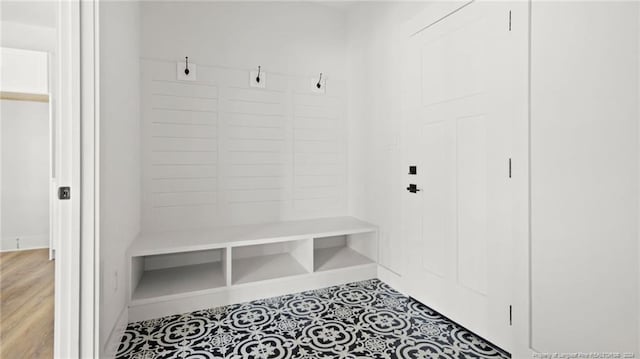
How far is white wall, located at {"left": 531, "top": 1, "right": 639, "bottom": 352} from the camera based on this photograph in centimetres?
118

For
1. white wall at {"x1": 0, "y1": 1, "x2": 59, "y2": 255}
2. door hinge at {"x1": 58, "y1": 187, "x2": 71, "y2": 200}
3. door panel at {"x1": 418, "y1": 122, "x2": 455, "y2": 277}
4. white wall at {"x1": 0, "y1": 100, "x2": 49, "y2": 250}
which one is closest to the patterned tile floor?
door panel at {"x1": 418, "y1": 122, "x2": 455, "y2": 277}

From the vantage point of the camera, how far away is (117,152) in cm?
179

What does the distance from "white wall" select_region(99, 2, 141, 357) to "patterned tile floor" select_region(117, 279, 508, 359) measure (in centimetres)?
28

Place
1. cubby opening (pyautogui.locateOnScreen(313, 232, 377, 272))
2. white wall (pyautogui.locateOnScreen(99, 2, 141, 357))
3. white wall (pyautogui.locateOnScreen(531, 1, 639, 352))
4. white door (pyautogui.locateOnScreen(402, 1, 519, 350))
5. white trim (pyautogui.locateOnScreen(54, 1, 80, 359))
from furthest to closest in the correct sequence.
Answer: cubby opening (pyautogui.locateOnScreen(313, 232, 377, 272)), white door (pyautogui.locateOnScreen(402, 1, 519, 350)), white wall (pyautogui.locateOnScreen(99, 2, 141, 357)), white trim (pyautogui.locateOnScreen(54, 1, 80, 359)), white wall (pyautogui.locateOnScreen(531, 1, 639, 352))

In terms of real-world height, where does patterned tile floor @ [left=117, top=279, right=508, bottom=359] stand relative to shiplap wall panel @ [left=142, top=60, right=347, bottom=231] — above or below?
below

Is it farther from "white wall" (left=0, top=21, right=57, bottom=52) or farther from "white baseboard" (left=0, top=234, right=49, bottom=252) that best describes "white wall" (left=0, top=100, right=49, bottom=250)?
"white wall" (left=0, top=21, right=57, bottom=52)

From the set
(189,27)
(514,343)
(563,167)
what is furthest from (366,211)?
(189,27)

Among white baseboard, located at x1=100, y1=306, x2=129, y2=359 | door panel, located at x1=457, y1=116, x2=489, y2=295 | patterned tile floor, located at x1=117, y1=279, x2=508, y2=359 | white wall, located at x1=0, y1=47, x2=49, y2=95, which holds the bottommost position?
patterned tile floor, located at x1=117, y1=279, x2=508, y2=359

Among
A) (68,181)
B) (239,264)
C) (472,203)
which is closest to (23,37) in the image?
(68,181)

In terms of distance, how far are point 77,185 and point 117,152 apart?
47 centimetres

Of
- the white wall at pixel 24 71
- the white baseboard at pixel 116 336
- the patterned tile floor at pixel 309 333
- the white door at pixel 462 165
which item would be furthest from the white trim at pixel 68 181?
the white door at pixel 462 165

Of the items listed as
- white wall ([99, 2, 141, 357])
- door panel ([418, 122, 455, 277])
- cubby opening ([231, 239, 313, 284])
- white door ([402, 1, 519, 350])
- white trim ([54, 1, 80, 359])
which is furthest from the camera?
cubby opening ([231, 239, 313, 284])

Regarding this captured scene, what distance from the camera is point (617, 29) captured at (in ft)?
3.93

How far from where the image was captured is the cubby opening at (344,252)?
2719mm
